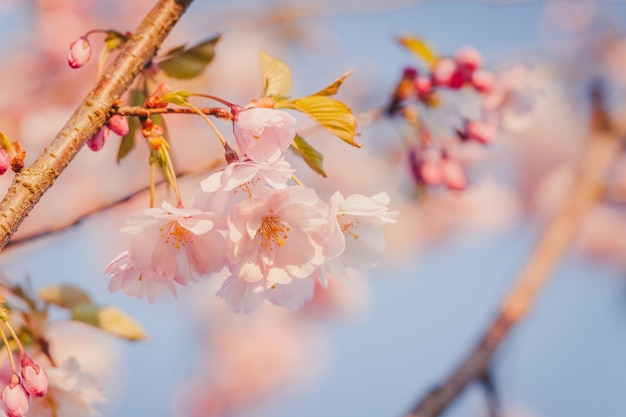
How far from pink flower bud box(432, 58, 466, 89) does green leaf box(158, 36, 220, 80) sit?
680mm

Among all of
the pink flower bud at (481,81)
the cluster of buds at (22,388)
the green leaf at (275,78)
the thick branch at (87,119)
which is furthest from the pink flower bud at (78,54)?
the pink flower bud at (481,81)

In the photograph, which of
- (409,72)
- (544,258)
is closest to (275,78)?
(409,72)

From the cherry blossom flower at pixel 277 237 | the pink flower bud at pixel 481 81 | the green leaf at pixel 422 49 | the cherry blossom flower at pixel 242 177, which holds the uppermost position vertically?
the cherry blossom flower at pixel 242 177

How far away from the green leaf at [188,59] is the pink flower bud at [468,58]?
28.8 inches

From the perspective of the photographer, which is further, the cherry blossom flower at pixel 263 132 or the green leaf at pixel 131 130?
the green leaf at pixel 131 130

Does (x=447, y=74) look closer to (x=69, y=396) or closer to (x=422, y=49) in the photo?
(x=422, y=49)

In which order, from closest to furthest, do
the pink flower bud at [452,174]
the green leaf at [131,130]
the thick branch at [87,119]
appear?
the thick branch at [87,119] → the green leaf at [131,130] → the pink flower bud at [452,174]

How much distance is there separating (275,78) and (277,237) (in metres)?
0.25

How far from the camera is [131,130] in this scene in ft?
3.42

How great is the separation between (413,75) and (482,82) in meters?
0.18

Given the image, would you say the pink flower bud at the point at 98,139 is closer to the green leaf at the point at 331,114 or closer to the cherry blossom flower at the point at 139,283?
the cherry blossom flower at the point at 139,283

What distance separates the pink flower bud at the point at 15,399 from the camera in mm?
772

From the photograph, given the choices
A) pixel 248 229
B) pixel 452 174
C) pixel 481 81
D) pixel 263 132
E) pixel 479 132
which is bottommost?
pixel 452 174

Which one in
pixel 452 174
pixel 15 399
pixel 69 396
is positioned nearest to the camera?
pixel 15 399
